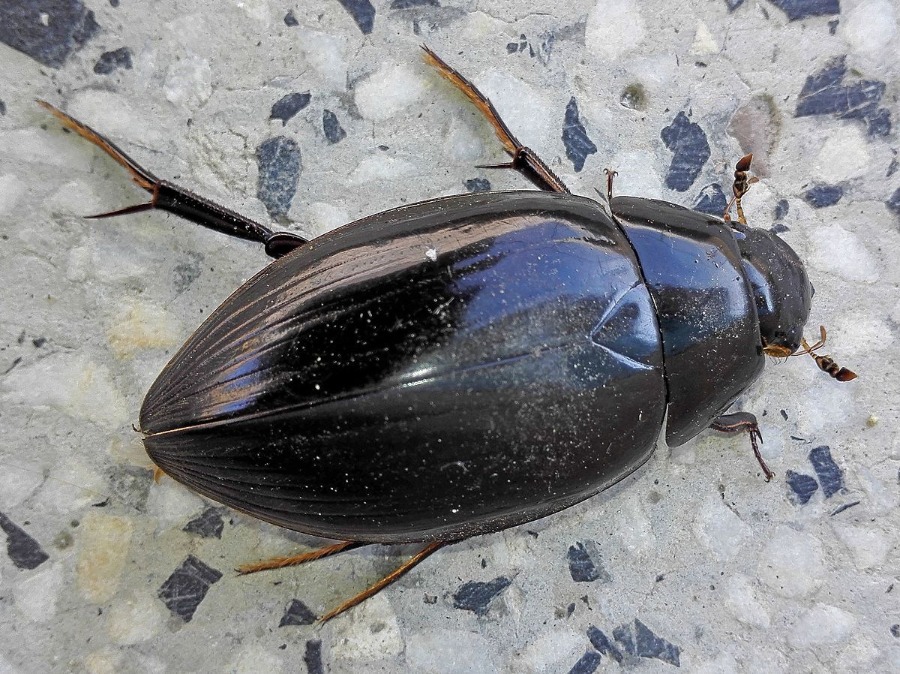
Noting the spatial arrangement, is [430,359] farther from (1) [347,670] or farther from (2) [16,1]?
(2) [16,1]

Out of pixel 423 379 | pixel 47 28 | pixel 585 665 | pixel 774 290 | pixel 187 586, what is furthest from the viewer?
pixel 585 665

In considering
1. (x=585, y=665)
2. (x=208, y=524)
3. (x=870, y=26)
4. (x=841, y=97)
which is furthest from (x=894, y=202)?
(x=208, y=524)

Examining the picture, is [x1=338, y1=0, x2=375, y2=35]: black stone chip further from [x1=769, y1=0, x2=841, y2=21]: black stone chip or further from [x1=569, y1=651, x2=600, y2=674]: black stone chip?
[x1=569, y1=651, x2=600, y2=674]: black stone chip

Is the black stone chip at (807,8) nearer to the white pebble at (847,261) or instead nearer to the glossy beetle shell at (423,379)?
the white pebble at (847,261)

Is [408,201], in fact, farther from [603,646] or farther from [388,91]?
[603,646]

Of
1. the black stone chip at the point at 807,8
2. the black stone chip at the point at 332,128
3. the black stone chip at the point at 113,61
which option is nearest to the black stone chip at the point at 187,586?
the black stone chip at the point at 332,128
